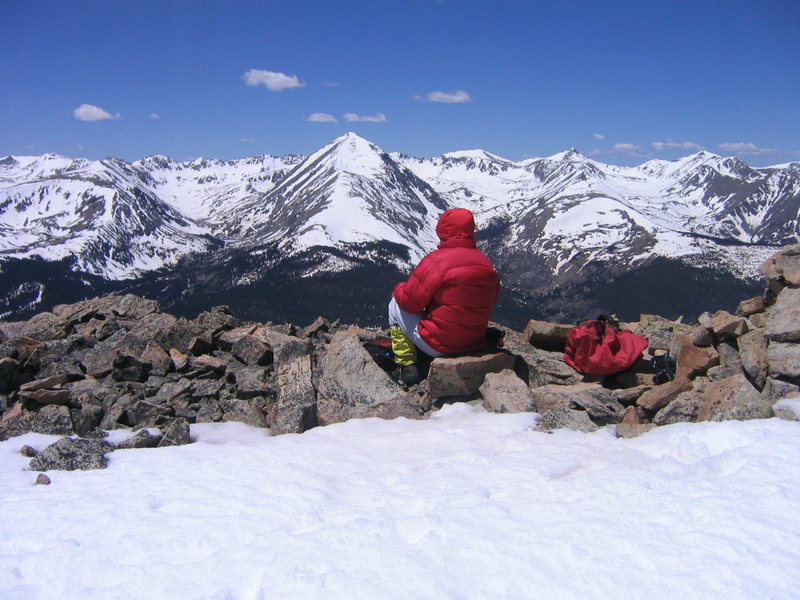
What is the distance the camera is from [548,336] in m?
13.7

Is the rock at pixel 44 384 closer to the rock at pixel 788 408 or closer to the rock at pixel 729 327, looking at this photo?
the rock at pixel 788 408

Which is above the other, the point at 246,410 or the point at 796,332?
the point at 796,332

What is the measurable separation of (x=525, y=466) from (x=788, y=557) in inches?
119

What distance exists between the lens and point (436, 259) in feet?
34.4

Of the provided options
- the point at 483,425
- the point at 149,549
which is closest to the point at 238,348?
the point at 483,425

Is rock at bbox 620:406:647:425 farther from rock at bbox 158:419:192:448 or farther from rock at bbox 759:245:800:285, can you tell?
rock at bbox 158:419:192:448

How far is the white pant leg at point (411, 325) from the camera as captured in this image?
37.4ft

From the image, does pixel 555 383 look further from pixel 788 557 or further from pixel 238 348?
pixel 238 348

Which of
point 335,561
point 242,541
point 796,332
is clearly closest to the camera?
point 335,561

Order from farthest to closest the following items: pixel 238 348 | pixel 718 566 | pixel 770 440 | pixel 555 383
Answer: pixel 238 348, pixel 555 383, pixel 770 440, pixel 718 566

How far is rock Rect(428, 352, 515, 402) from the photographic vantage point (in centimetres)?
1096

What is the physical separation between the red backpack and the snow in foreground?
9.83 feet

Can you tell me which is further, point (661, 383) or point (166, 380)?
point (166, 380)

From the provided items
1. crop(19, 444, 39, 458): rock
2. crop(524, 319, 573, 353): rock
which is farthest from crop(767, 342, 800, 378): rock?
crop(19, 444, 39, 458): rock
